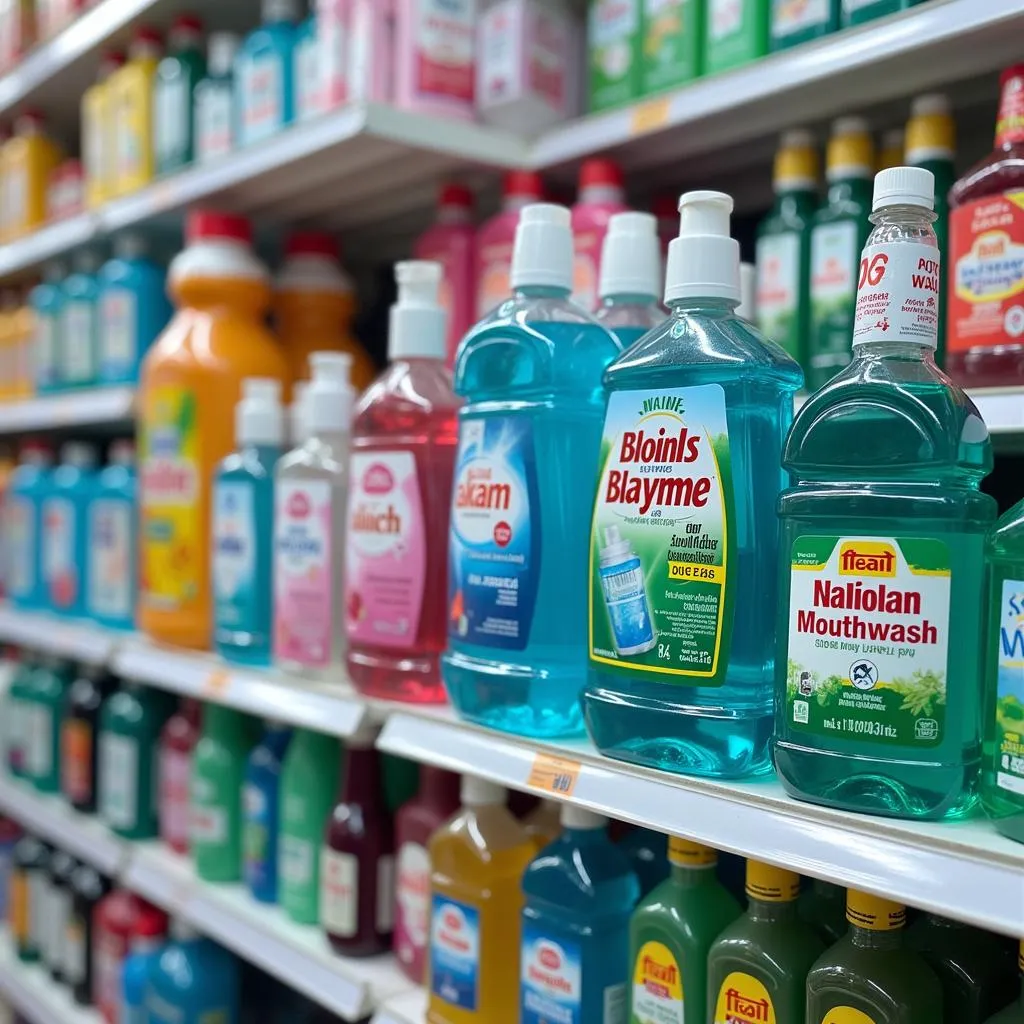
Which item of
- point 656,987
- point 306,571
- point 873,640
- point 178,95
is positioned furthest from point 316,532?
point 178,95

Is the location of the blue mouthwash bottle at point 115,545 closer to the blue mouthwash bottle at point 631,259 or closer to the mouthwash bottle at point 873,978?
the blue mouthwash bottle at point 631,259

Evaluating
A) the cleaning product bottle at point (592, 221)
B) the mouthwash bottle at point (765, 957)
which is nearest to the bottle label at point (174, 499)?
the cleaning product bottle at point (592, 221)

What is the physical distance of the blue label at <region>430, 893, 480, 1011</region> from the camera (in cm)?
127

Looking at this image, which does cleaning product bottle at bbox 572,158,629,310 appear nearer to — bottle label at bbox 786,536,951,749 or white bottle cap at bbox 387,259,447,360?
white bottle cap at bbox 387,259,447,360

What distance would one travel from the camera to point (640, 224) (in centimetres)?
118

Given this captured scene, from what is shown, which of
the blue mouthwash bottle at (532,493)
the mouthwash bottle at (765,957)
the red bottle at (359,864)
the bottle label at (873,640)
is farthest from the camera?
the red bottle at (359,864)

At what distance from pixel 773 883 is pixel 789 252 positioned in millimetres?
678

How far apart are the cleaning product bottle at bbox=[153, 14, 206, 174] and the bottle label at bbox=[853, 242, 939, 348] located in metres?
1.68

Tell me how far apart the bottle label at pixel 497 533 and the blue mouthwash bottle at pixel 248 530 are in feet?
1.91

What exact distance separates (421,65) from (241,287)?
22.3 inches

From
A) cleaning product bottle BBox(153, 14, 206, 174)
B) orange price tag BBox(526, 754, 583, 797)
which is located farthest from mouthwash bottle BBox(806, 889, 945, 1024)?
cleaning product bottle BBox(153, 14, 206, 174)

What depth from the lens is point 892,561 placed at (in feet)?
2.68

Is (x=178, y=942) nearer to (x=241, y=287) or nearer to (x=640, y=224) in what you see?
(x=241, y=287)

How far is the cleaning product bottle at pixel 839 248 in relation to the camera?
1181mm
